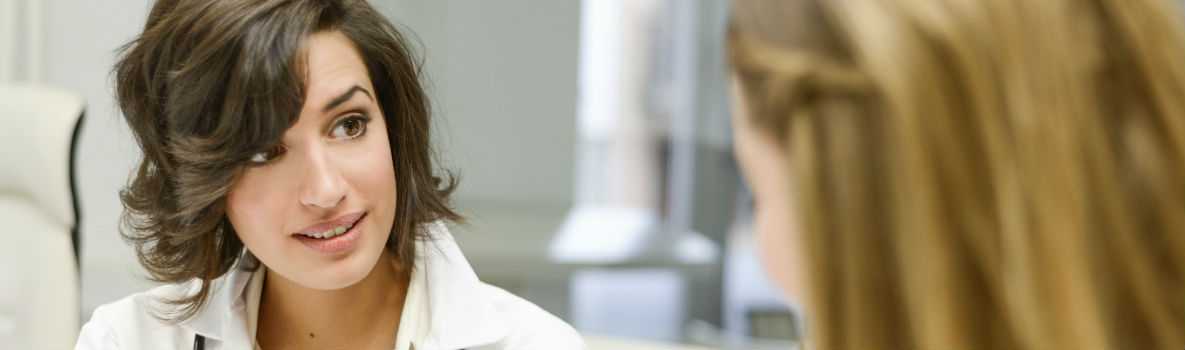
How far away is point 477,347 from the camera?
6.05 ft

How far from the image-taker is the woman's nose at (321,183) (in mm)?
1645

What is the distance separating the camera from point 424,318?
1.87 m

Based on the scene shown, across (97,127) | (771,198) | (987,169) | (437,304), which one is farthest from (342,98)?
(97,127)

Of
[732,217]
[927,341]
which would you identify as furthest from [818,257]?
[732,217]

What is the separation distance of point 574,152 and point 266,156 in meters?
2.01

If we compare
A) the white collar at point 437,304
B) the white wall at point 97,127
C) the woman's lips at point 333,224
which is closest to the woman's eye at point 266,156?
the woman's lips at point 333,224

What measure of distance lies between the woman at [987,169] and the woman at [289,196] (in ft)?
3.25

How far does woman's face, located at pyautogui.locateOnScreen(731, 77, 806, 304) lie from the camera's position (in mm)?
824

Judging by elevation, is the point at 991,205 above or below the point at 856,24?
below

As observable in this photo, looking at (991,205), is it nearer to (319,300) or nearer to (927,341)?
(927,341)

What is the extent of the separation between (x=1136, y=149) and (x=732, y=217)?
2.79 meters

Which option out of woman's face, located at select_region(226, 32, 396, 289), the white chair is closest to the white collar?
woman's face, located at select_region(226, 32, 396, 289)

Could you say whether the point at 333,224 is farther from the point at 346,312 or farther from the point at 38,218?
the point at 38,218

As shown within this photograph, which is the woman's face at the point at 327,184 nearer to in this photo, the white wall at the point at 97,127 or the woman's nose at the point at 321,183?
the woman's nose at the point at 321,183
